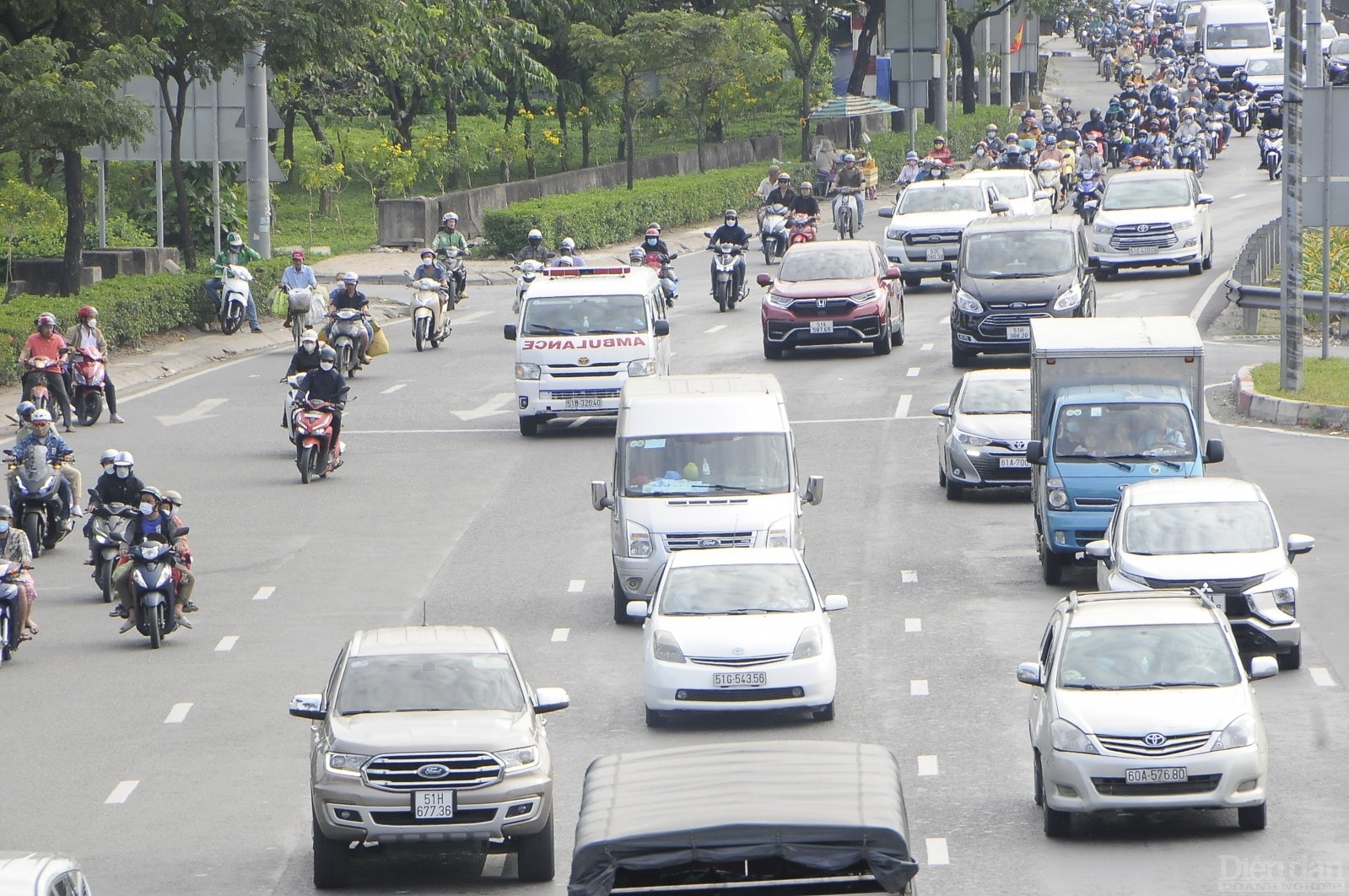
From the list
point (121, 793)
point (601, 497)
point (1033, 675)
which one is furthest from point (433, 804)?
point (601, 497)

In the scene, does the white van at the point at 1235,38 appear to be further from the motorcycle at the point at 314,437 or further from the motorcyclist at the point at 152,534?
the motorcyclist at the point at 152,534

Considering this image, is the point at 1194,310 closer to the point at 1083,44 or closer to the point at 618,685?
the point at 618,685

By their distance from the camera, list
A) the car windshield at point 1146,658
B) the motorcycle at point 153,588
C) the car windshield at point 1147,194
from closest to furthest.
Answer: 1. the car windshield at point 1146,658
2. the motorcycle at point 153,588
3. the car windshield at point 1147,194

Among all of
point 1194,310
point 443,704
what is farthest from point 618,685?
point 1194,310

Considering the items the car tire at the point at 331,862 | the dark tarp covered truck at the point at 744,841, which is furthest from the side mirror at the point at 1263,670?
the dark tarp covered truck at the point at 744,841

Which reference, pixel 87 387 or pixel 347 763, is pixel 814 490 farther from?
pixel 87 387

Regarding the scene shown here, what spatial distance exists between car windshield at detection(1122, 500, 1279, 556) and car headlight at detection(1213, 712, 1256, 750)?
4926 mm

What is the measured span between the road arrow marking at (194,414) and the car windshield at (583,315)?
16.4 feet

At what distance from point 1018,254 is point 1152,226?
9178 mm

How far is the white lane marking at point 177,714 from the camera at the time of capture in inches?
693

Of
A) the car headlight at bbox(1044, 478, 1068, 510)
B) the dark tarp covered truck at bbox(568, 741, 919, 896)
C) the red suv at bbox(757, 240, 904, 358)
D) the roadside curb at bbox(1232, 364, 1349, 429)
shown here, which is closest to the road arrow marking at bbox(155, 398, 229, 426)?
the red suv at bbox(757, 240, 904, 358)

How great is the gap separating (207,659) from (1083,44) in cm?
12148

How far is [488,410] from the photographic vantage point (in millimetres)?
32188

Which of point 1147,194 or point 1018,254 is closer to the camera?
point 1018,254
